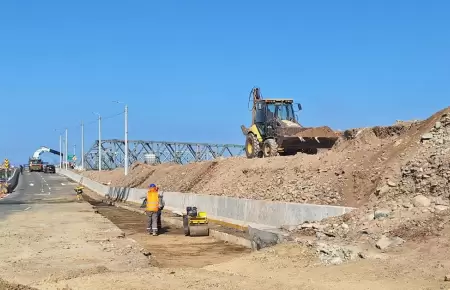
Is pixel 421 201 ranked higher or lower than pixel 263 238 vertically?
higher

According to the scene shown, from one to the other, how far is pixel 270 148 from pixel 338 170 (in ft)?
29.3

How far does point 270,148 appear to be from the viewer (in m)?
28.5

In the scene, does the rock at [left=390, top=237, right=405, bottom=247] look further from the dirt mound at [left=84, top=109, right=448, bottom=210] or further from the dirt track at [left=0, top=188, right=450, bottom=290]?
the dirt mound at [left=84, top=109, right=448, bottom=210]

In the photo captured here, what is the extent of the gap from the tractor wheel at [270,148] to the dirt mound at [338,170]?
2.75ft

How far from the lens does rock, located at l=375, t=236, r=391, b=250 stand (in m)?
11.0

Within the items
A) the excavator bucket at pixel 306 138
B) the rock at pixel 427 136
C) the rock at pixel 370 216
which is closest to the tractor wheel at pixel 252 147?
the excavator bucket at pixel 306 138

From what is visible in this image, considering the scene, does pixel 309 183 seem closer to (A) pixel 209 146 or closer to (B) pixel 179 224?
(B) pixel 179 224

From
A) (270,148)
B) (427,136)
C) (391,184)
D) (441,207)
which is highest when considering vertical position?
(270,148)

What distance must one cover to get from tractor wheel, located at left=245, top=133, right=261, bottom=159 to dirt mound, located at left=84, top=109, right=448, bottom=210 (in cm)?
83

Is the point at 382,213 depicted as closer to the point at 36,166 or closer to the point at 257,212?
the point at 257,212

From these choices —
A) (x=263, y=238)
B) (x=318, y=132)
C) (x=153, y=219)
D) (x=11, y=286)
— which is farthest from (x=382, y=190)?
(x=318, y=132)

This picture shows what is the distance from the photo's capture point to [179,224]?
2308 cm

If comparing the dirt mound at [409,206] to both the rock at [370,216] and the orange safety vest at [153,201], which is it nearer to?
the rock at [370,216]

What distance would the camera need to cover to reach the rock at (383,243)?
10961 millimetres
